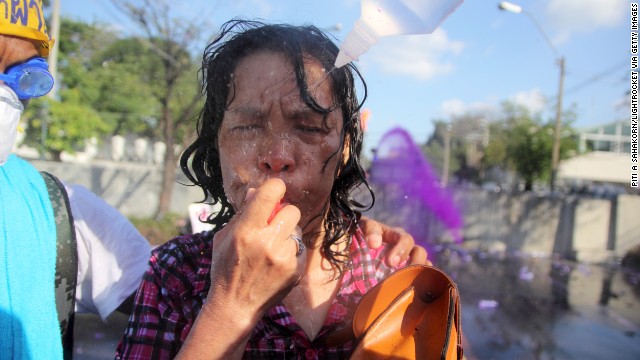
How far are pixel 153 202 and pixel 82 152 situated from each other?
29.8 feet

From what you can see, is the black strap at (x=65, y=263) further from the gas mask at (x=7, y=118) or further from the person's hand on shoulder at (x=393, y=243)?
the person's hand on shoulder at (x=393, y=243)

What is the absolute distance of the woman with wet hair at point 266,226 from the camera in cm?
93

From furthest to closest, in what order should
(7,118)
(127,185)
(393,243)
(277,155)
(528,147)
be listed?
1. (528,147)
2. (127,185)
3. (393,243)
4. (7,118)
5. (277,155)

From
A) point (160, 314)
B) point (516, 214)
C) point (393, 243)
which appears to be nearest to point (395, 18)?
point (393, 243)

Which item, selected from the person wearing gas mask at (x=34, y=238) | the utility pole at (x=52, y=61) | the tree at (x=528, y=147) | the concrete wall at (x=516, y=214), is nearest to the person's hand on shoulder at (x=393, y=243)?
the person wearing gas mask at (x=34, y=238)

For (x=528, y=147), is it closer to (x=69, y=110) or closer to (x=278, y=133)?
(x=69, y=110)

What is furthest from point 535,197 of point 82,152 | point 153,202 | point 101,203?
point 82,152

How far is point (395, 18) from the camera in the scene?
0.89 m

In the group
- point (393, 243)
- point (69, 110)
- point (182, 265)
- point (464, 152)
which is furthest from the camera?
point (464, 152)

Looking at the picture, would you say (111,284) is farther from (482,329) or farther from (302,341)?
(482,329)

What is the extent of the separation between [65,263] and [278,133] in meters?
0.85

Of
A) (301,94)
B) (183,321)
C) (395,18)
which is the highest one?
(395,18)

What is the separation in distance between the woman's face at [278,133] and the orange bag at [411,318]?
314 millimetres

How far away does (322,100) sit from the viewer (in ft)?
3.79
